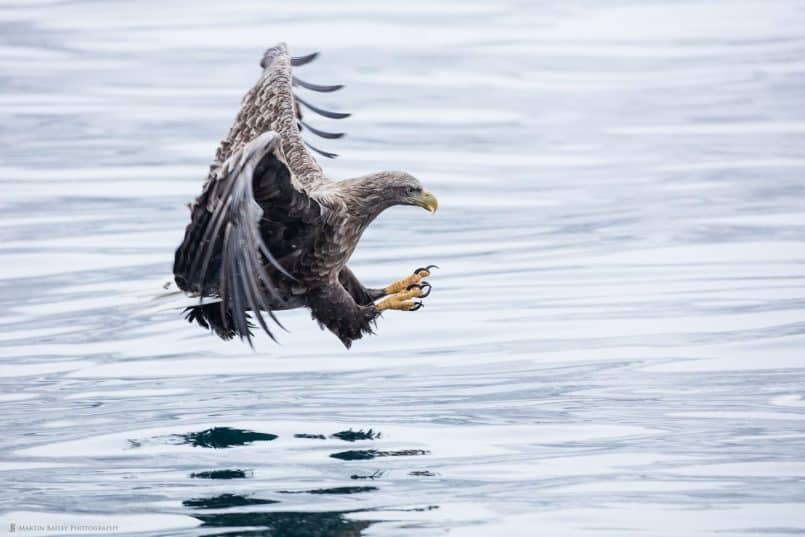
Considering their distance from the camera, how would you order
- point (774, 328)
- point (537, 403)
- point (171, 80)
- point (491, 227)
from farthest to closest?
1. point (171, 80)
2. point (491, 227)
3. point (774, 328)
4. point (537, 403)

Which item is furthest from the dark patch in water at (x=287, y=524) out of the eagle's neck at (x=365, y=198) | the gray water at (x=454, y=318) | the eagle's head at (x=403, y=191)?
the eagle's head at (x=403, y=191)

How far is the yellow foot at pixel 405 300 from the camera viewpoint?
24.3 ft

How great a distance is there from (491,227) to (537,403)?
3.46m

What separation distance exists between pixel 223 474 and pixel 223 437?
50cm

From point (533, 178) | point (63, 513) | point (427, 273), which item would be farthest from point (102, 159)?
point (63, 513)

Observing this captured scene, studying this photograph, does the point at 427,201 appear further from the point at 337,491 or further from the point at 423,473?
the point at 337,491

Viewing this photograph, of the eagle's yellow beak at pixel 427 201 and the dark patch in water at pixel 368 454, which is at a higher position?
the eagle's yellow beak at pixel 427 201

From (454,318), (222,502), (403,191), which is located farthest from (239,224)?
(454,318)

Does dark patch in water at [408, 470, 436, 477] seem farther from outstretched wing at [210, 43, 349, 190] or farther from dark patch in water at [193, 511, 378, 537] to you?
outstretched wing at [210, 43, 349, 190]

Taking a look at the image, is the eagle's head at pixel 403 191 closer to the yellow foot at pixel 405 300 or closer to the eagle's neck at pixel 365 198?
the eagle's neck at pixel 365 198

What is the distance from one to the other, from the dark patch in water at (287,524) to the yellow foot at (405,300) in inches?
65.2

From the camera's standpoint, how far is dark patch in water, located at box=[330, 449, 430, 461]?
258 inches

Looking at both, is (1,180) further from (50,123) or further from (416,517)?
(416,517)

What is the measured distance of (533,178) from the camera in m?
12.1
